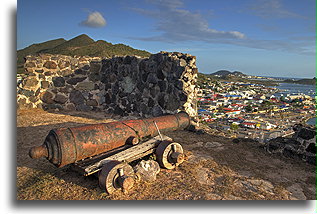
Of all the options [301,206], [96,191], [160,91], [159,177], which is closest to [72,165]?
[96,191]

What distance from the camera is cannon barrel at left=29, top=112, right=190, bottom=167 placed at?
9.46 feet

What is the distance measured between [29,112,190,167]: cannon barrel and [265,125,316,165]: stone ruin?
96.9 inches

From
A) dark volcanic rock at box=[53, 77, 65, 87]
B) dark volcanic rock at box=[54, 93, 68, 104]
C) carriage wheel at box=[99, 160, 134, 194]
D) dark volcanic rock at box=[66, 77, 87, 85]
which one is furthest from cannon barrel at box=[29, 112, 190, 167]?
dark volcanic rock at box=[53, 77, 65, 87]

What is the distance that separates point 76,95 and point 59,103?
663mm

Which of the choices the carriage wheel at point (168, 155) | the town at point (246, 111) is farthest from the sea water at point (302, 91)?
the carriage wheel at point (168, 155)

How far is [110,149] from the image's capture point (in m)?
3.48

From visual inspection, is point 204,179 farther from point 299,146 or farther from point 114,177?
point 299,146

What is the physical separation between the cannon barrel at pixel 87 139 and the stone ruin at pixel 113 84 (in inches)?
99.3

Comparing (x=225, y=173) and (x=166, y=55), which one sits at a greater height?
(x=166, y=55)

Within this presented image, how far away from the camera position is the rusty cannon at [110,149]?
290 centimetres

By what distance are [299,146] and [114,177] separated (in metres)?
3.51

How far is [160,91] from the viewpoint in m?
6.84

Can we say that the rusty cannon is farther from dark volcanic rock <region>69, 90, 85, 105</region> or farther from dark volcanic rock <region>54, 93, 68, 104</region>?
dark volcanic rock <region>54, 93, 68, 104</region>

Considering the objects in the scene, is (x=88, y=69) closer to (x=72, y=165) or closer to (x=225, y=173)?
(x=72, y=165)
